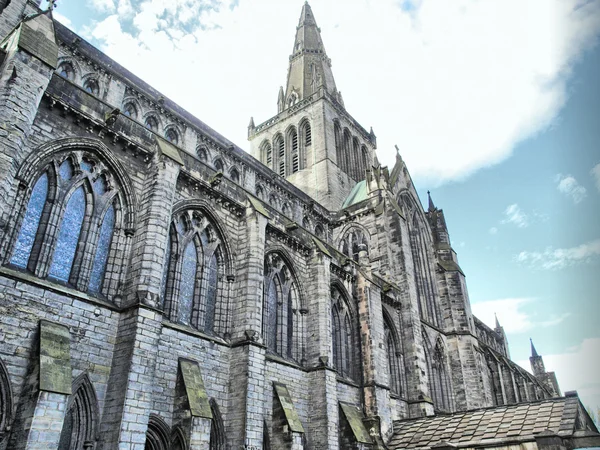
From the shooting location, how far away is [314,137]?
132 feet

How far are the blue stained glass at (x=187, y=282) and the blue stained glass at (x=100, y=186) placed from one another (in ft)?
10.5

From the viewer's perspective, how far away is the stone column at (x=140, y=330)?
10922 mm

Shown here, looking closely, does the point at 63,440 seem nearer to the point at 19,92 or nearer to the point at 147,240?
the point at 147,240

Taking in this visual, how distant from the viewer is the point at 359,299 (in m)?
22.6

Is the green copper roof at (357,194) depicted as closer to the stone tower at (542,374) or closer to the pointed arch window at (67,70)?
the pointed arch window at (67,70)

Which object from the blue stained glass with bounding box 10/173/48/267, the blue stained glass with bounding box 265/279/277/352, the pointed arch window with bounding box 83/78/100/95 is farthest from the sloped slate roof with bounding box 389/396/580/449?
the pointed arch window with bounding box 83/78/100/95

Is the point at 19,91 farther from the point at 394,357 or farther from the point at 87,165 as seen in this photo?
the point at 394,357

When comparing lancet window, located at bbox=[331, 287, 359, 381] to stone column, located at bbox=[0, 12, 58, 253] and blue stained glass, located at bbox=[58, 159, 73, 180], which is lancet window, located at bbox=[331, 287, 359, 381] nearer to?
blue stained glass, located at bbox=[58, 159, 73, 180]

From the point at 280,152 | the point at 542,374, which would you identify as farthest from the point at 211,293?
the point at 542,374

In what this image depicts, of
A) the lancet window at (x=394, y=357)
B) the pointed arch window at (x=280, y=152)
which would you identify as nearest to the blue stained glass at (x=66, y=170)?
the lancet window at (x=394, y=357)

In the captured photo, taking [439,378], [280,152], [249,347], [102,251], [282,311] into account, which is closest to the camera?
[102,251]

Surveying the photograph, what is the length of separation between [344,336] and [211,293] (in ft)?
26.0

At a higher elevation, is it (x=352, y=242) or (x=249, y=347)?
(x=352, y=242)

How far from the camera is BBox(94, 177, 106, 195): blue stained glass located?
13500mm
